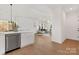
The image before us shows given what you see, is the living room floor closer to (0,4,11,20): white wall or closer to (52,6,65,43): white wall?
(52,6,65,43): white wall

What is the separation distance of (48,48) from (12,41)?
24.3 inches

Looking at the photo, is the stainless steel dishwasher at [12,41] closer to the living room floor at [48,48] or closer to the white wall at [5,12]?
the living room floor at [48,48]

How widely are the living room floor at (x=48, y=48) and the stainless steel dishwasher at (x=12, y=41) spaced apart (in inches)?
3.6

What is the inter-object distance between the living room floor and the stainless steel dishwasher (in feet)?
0.30

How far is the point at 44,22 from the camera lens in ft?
6.92

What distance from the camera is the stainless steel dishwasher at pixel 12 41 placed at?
7.07 feet

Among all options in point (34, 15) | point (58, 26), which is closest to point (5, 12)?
point (34, 15)

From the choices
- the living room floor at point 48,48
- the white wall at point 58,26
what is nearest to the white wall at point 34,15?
the white wall at point 58,26

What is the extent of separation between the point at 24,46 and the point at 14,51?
18 cm

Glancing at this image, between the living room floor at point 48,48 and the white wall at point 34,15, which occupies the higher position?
the white wall at point 34,15
